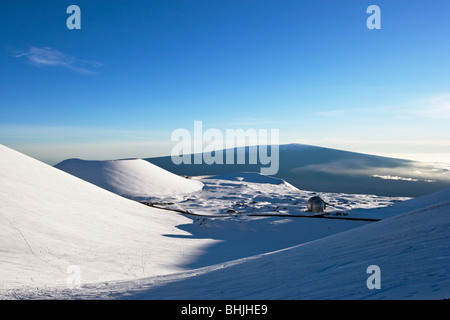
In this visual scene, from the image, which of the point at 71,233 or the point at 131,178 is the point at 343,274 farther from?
the point at 131,178

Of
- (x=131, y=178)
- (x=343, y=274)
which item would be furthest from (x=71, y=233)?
(x=131, y=178)

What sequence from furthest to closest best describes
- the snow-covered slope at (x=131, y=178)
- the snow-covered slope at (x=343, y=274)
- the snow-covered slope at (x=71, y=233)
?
the snow-covered slope at (x=131, y=178)
the snow-covered slope at (x=71, y=233)
the snow-covered slope at (x=343, y=274)

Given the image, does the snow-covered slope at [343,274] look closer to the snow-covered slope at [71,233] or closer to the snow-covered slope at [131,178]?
the snow-covered slope at [71,233]

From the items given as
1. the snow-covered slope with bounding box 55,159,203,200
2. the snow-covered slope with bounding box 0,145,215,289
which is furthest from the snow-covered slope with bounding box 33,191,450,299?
the snow-covered slope with bounding box 55,159,203,200

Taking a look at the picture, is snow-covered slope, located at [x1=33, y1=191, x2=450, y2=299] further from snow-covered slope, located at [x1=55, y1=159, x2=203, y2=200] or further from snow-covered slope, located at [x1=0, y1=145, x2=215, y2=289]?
snow-covered slope, located at [x1=55, y1=159, x2=203, y2=200]

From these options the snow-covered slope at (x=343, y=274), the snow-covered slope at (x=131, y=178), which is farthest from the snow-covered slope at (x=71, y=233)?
the snow-covered slope at (x=131, y=178)
